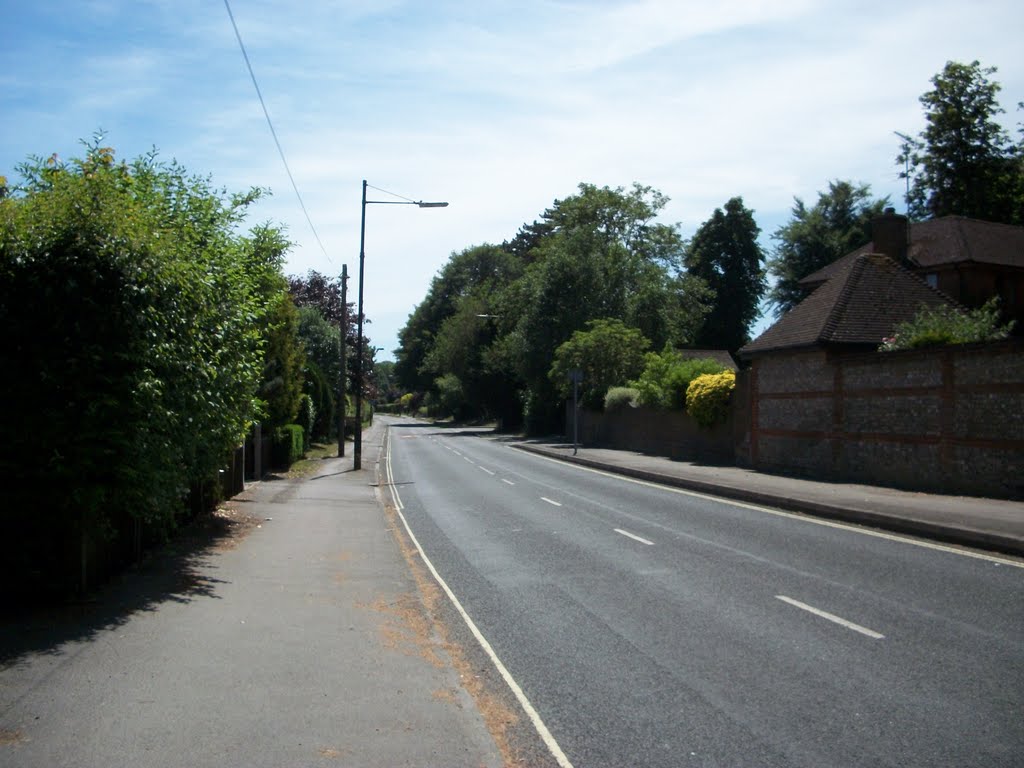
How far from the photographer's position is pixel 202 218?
12.5 meters

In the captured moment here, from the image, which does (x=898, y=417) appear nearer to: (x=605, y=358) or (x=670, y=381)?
(x=670, y=381)

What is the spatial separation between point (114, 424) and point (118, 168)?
450cm

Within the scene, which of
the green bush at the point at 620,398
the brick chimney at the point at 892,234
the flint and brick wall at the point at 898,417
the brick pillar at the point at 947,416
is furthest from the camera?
the green bush at the point at 620,398

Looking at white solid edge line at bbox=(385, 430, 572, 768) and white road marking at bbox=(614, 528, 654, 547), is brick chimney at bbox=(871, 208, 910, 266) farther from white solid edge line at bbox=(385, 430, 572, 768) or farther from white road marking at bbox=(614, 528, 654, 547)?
white solid edge line at bbox=(385, 430, 572, 768)

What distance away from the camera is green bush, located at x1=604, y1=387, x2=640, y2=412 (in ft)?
131

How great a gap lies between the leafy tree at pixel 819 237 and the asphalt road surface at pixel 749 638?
50.6 metres

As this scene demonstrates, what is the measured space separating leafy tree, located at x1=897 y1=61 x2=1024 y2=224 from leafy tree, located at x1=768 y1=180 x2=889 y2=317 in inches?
472

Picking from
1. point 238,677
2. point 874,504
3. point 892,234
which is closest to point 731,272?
point 892,234

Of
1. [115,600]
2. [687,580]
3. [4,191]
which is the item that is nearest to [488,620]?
[687,580]

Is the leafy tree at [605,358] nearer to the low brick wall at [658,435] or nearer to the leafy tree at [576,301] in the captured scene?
the low brick wall at [658,435]

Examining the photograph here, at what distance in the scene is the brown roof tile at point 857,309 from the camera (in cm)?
2434

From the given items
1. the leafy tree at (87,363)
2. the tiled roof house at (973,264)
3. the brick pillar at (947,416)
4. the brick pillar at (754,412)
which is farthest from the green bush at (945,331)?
the leafy tree at (87,363)

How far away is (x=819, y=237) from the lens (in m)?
62.7

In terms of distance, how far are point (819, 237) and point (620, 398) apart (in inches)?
1141
